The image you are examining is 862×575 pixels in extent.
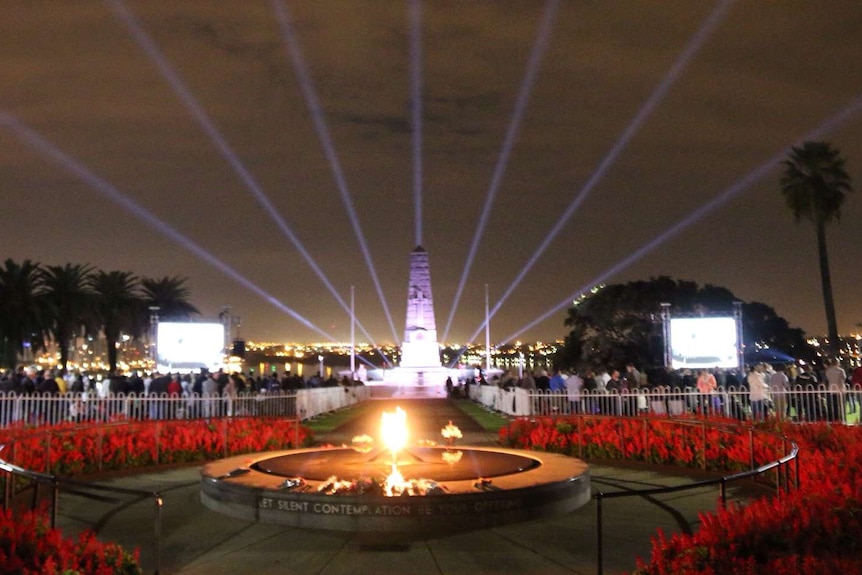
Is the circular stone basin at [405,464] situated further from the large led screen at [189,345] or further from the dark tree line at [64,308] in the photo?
the dark tree line at [64,308]

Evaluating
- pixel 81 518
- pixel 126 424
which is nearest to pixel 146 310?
pixel 126 424

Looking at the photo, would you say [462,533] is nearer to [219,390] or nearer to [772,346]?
[219,390]

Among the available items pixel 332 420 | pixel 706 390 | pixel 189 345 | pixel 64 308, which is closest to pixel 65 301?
pixel 64 308

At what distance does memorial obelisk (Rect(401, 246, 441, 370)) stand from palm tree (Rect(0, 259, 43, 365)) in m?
28.2

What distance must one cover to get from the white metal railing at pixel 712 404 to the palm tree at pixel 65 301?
42551 mm

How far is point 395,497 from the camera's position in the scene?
997 centimetres

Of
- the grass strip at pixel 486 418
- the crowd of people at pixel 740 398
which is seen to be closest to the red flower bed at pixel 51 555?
the crowd of people at pixel 740 398

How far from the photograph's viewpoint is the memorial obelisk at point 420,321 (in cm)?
6862

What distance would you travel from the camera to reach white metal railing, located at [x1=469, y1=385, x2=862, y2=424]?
21.4 meters

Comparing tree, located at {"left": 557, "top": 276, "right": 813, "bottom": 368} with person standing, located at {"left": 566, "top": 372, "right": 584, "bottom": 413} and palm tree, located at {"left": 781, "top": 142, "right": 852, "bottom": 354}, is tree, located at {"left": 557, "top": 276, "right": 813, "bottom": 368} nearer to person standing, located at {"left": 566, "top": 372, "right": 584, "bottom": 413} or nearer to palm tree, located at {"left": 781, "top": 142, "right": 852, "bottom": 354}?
palm tree, located at {"left": 781, "top": 142, "right": 852, "bottom": 354}

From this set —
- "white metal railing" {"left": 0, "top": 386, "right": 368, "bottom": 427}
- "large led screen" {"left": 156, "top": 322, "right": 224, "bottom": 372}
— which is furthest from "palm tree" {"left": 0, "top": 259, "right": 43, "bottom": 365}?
"white metal railing" {"left": 0, "top": 386, "right": 368, "bottom": 427}

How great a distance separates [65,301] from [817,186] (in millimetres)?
49151

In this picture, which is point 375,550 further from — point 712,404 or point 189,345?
point 189,345

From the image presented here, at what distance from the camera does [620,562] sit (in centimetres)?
848
